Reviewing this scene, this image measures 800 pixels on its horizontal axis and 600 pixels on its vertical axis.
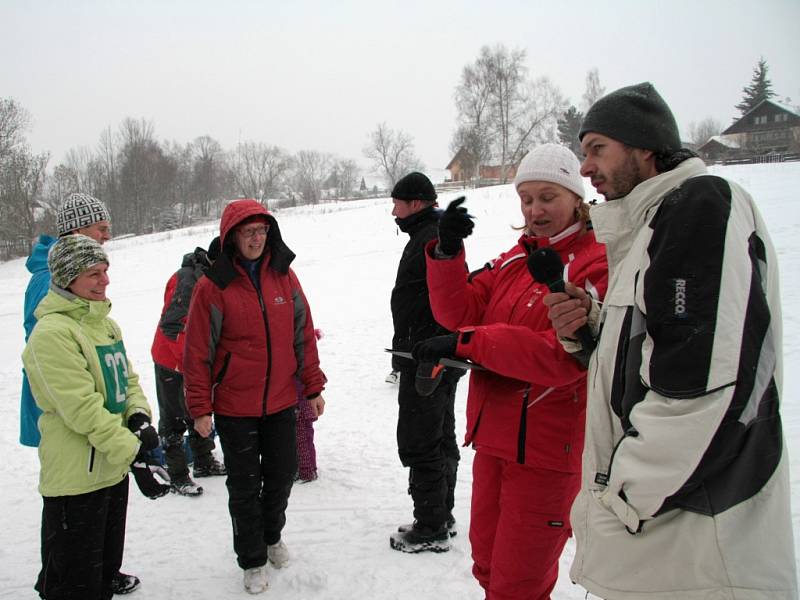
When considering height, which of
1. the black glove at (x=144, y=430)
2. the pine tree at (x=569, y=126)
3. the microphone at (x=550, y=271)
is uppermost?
the pine tree at (x=569, y=126)

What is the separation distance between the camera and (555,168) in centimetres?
229

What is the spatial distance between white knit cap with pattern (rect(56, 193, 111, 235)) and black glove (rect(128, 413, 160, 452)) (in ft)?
4.87

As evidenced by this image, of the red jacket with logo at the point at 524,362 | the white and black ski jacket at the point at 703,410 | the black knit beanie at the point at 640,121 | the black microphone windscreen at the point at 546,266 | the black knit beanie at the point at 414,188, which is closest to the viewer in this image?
the white and black ski jacket at the point at 703,410

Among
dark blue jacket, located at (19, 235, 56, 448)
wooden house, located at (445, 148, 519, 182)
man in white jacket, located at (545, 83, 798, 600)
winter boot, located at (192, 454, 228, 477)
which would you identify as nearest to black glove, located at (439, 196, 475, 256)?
man in white jacket, located at (545, 83, 798, 600)

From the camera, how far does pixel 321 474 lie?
4.62m

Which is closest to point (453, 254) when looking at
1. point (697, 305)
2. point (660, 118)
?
point (660, 118)

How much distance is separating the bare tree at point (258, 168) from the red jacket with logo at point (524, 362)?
5684 cm

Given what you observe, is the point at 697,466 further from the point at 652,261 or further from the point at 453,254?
the point at 453,254

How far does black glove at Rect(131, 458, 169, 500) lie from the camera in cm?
274

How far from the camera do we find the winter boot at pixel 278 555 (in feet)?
10.8

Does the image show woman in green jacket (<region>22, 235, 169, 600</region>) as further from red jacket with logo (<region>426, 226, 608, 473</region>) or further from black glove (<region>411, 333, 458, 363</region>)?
red jacket with logo (<region>426, 226, 608, 473</region>)

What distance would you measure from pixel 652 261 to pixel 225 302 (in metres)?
2.35

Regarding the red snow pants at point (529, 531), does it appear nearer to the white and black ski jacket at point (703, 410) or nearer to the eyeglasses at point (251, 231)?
the white and black ski jacket at point (703, 410)

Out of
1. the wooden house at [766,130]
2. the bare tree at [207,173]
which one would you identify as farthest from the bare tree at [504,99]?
the bare tree at [207,173]
